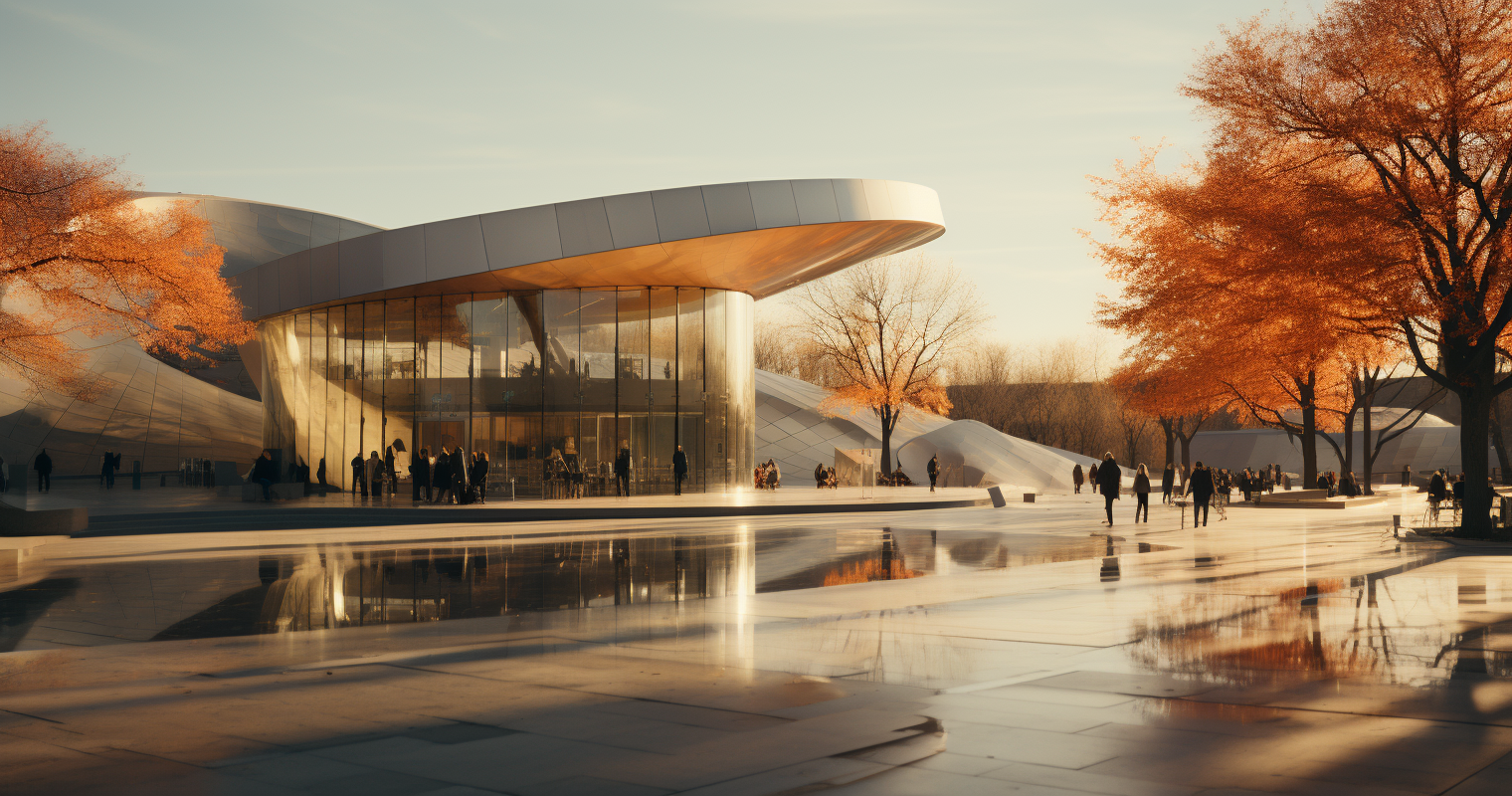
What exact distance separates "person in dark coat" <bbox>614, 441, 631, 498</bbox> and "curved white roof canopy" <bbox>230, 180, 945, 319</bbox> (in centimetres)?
529

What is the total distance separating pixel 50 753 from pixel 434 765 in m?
1.85

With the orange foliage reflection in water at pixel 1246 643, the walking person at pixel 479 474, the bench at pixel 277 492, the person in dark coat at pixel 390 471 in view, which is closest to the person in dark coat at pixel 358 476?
the person in dark coat at pixel 390 471

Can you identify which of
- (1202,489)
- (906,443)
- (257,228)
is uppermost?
(257,228)

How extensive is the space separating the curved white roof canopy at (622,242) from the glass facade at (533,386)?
2.87 ft

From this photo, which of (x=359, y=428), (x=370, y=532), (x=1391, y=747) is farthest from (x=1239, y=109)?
(x=359, y=428)

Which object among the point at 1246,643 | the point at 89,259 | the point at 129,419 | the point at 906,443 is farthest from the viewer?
the point at 906,443

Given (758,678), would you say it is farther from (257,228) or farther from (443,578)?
(257,228)

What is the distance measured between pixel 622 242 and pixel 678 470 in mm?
6917

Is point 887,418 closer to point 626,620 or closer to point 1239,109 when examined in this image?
point 1239,109

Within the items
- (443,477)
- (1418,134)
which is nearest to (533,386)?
(443,477)

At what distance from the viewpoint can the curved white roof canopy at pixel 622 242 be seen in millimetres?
28703

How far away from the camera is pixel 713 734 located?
5.40 m

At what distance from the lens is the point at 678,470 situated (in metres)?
31.1

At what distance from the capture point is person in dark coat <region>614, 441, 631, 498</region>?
1201 inches
